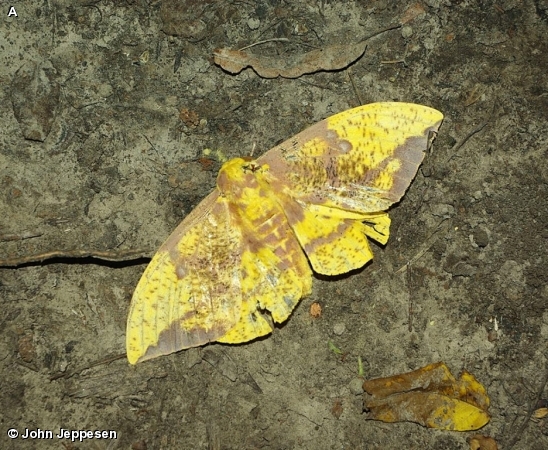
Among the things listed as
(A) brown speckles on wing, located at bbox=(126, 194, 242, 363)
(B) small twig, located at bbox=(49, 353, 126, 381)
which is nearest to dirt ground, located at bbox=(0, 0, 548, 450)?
(B) small twig, located at bbox=(49, 353, 126, 381)

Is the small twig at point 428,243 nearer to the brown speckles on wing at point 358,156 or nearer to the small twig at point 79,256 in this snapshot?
the brown speckles on wing at point 358,156

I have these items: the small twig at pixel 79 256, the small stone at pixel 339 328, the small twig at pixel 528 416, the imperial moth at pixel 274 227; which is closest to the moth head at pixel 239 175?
the imperial moth at pixel 274 227

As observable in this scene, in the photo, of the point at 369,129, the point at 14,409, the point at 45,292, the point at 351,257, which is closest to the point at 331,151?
the point at 369,129

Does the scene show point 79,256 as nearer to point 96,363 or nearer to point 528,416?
point 96,363

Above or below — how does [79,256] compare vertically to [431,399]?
above

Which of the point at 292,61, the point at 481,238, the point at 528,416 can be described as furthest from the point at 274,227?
the point at 528,416

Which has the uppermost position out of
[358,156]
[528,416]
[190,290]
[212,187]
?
[358,156]

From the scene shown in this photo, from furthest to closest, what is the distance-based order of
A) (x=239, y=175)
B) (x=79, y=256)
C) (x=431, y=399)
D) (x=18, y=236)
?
(x=18, y=236) < (x=79, y=256) < (x=431, y=399) < (x=239, y=175)

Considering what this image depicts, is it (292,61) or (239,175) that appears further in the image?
(292,61)
